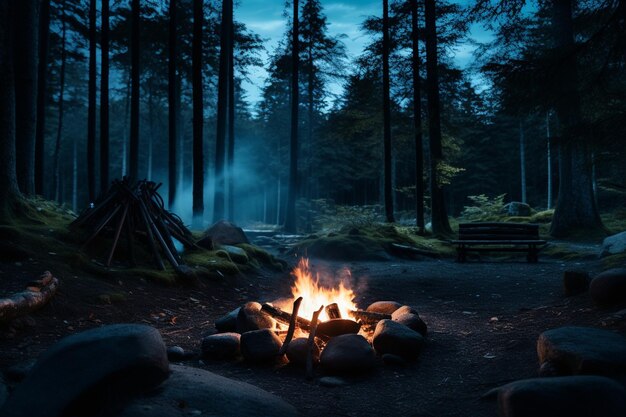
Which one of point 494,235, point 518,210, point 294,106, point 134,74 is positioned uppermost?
point 134,74

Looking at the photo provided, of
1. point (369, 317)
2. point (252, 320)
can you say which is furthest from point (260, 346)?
point (369, 317)

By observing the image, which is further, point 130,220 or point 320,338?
point 130,220

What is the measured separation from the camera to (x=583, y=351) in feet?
12.0

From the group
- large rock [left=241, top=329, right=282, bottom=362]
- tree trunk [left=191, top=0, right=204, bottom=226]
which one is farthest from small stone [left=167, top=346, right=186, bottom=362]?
tree trunk [left=191, top=0, right=204, bottom=226]

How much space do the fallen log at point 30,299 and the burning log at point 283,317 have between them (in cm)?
289

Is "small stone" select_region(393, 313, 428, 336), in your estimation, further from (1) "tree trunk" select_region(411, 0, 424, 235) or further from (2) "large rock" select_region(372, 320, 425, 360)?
(1) "tree trunk" select_region(411, 0, 424, 235)

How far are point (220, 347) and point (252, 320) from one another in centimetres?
74

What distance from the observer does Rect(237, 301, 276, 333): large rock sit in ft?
18.2

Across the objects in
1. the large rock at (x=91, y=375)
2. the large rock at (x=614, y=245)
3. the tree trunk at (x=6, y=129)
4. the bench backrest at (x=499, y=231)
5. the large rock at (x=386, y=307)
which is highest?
the tree trunk at (x=6, y=129)

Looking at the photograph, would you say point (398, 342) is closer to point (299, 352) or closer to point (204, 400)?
point (299, 352)

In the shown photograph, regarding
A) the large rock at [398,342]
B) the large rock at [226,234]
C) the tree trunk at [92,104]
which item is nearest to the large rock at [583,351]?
the large rock at [398,342]

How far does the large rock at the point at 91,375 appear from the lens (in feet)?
9.25

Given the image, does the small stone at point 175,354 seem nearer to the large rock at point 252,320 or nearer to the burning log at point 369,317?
the large rock at point 252,320

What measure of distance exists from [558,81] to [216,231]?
1020 cm
